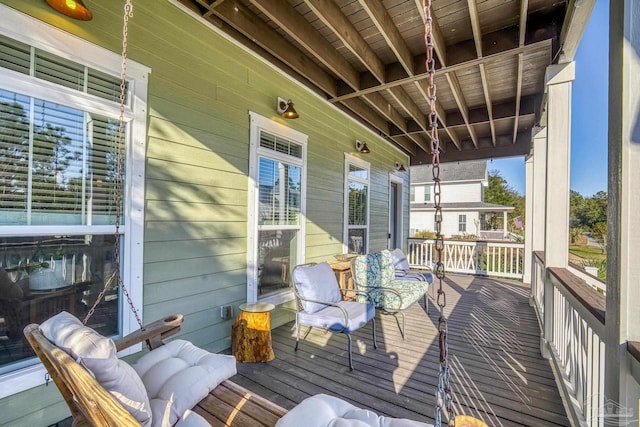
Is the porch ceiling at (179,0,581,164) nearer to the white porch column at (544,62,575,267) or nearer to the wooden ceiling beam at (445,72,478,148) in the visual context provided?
the wooden ceiling beam at (445,72,478,148)

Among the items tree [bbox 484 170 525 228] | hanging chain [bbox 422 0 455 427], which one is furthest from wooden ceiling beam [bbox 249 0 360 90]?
tree [bbox 484 170 525 228]

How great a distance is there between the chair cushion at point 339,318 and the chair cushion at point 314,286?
9 centimetres

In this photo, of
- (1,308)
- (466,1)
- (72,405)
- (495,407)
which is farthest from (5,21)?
(495,407)

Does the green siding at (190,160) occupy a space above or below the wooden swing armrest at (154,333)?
above

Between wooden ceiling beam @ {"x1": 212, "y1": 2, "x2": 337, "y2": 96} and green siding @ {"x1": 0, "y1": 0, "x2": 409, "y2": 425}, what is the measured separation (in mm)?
260

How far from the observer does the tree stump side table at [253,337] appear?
283 cm

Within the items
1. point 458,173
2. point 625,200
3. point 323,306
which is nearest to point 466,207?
point 458,173

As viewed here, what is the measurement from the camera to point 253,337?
2.84 m

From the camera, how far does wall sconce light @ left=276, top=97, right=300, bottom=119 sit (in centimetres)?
359

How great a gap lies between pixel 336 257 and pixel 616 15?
4.00 metres

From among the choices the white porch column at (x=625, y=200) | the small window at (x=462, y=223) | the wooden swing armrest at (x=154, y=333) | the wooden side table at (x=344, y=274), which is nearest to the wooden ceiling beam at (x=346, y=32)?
the white porch column at (x=625, y=200)

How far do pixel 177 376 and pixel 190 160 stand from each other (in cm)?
183

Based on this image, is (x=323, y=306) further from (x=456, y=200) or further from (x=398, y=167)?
(x=456, y=200)

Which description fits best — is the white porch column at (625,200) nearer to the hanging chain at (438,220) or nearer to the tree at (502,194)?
the hanging chain at (438,220)
